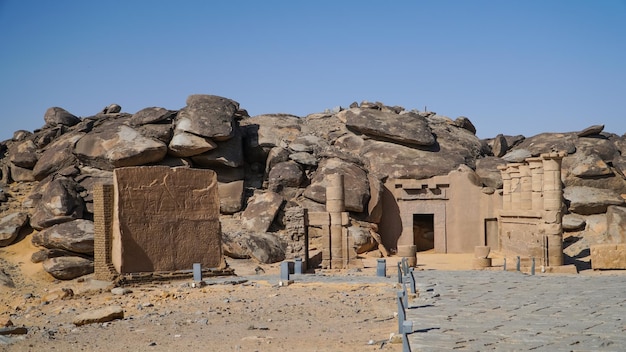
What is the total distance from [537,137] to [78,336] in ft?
95.3

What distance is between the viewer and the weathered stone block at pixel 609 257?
811 inches

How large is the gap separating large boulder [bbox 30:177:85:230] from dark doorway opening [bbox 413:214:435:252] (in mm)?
15409

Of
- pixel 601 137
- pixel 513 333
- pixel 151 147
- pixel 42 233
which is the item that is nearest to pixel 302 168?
pixel 151 147

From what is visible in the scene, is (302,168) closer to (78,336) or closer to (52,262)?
(52,262)

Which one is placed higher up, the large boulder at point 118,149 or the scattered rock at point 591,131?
the scattered rock at point 591,131

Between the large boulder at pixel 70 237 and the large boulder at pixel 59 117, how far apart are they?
9606 millimetres

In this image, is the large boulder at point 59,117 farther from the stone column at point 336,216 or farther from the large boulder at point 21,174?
the stone column at point 336,216

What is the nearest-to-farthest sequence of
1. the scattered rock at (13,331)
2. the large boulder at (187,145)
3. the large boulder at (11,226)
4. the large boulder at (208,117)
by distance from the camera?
the scattered rock at (13,331) → the large boulder at (11,226) → the large boulder at (187,145) → the large boulder at (208,117)

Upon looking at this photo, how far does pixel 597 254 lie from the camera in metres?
20.8

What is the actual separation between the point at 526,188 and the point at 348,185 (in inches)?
312

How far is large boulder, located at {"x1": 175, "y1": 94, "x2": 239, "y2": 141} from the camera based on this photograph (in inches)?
1206

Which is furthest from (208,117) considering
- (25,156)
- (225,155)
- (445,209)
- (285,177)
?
(445,209)

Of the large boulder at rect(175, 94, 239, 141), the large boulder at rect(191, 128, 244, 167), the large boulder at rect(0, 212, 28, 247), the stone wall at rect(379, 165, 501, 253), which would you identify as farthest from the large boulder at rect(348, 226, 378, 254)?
the large boulder at rect(0, 212, 28, 247)

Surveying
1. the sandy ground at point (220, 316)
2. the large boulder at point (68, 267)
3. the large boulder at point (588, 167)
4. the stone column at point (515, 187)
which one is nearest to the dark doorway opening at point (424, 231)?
the stone column at point (515, 187)
